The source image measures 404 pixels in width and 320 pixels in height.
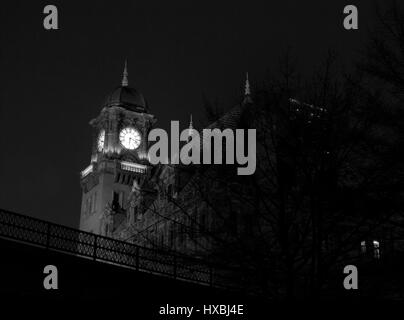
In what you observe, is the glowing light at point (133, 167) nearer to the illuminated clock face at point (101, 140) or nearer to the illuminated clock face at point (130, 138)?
the illuminated clock face at point (130, 138)

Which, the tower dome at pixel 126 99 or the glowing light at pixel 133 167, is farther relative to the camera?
the tower dome at pixel 126 99

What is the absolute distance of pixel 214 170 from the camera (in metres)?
28.1

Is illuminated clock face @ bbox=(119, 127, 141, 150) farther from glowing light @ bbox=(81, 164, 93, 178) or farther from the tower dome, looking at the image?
glowing light @ bbox=(81, 164, 93, 178)

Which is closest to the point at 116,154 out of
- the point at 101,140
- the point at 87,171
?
the point at 101,140

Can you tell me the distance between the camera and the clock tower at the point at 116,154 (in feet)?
336

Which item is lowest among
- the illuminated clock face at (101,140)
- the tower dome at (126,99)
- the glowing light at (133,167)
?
the glowing light at (133,167)

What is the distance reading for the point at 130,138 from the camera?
360 feet

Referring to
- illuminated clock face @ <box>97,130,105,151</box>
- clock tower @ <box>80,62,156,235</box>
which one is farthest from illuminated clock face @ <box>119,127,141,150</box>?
illuminated clock face @ <box>97,130,105,151</box>

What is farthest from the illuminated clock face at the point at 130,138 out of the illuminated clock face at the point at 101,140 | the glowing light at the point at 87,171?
the glowing light at the point at 87,171

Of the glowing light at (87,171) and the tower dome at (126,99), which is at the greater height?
the tower dome at (126,99)

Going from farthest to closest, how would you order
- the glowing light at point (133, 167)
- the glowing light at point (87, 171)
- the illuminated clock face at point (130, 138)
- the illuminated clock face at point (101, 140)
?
the illuminated clock face at point (101, 140) < the glowing light at point (87, 171) < the illuminated clock face at point (130, 138) < the glowing light at point (133, 167)

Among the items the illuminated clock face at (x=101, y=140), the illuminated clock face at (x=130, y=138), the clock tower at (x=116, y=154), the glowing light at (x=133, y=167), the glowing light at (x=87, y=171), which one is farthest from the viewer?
the illuminated clock face at (x=101, y=140)

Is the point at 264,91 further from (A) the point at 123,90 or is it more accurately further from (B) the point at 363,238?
(A) the point at 123,90

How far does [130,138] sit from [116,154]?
4.52 m
